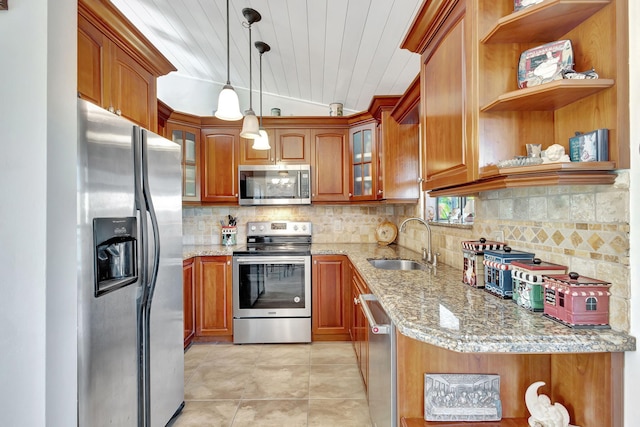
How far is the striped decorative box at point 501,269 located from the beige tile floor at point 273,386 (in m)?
1.20

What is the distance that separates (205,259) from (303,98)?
2305mm

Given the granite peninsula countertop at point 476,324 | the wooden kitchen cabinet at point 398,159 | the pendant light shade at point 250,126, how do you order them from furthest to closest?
1. the wooden kitchen cabinet at point 398,159
2. the pendant light shade at point 250,126
3. the granite peninsula countertop at point 476,324

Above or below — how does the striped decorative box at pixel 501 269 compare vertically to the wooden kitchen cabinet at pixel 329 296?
Answer: above

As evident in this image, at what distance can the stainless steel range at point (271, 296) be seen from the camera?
2.98m

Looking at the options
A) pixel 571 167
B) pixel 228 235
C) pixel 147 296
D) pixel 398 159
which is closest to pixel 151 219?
pixel 147 296

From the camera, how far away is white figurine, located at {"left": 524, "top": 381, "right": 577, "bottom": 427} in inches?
37.5

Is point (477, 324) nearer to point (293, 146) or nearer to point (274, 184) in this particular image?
point (274, 184)

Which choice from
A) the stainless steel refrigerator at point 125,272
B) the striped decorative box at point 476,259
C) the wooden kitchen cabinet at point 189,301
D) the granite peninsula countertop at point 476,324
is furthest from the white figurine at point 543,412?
the wooden kitchen cabinet at point 189,301

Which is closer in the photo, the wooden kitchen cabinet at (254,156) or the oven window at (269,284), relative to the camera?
the oven window at (269,284)

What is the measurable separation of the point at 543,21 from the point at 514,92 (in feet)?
0.87

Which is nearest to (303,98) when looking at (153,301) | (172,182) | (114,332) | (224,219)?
(224,219)

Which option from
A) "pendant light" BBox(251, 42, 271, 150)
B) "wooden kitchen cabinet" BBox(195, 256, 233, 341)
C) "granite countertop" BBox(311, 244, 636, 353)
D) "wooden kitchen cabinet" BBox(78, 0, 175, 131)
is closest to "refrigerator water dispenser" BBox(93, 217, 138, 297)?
"wooden kitchen cabinet" BBox(78, 0, 175, 131)

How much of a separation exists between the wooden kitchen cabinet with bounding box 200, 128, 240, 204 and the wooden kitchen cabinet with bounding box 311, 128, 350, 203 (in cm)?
82

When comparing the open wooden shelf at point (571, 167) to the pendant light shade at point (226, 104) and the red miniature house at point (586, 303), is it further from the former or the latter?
the pendant light shade at point (226, 104)
